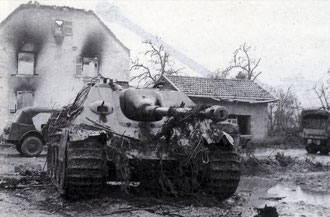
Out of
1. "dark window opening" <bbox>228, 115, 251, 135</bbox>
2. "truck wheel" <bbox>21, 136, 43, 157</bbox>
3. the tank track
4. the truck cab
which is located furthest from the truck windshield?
the tank track

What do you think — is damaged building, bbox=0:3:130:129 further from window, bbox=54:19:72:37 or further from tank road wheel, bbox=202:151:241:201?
tank road wheel, bbox=202:151:241:201

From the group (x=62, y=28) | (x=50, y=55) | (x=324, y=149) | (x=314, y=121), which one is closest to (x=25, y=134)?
(x=324, y=149)

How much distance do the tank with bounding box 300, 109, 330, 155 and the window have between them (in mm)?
15029

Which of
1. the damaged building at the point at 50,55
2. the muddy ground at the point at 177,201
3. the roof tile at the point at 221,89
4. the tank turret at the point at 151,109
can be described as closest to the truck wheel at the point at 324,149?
the roof tile at the point at 221,89

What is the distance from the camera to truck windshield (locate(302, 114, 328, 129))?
24281 millimetres

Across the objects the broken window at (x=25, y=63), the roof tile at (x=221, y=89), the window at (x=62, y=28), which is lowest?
the roof tile at (x=221, y=89)

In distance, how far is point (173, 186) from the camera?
853 cm

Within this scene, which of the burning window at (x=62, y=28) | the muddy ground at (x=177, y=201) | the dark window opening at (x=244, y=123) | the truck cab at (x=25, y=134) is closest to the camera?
the muddy ground at (x=177, y=201)

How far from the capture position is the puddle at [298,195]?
944 centimetres

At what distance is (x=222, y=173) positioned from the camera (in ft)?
27.4

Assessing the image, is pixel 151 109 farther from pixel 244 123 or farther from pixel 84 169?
pixel 244 123

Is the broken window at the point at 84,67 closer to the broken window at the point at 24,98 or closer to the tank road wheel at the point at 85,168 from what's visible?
the broken window at the point at 24,98

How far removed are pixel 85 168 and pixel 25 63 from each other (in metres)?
24.2

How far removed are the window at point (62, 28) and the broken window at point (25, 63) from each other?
215 cm
